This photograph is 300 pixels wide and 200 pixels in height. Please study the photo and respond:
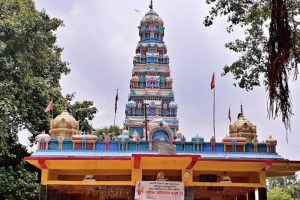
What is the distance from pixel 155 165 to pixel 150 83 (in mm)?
22167

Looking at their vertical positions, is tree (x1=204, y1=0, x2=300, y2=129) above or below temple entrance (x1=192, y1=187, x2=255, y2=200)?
above

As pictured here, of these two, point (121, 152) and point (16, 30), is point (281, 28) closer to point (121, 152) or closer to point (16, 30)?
point (121, 152)

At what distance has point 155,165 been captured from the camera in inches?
535

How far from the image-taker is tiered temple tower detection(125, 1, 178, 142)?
34.3 metres

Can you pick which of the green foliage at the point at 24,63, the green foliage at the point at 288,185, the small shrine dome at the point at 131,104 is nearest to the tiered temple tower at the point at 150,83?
the small shrine dome at the point at 131,104

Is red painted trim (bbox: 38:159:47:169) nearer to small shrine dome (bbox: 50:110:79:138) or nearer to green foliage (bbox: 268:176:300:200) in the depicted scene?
small shrine dome (bbox: 50:110:79:138)

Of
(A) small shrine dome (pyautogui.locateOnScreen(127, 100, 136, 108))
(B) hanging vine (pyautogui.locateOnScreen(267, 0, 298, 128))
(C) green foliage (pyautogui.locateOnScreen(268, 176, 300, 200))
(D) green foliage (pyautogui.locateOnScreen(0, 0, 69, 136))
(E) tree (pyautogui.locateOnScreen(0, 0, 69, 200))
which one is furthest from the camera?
(C) green foliage (pyautogui.locateOnScreen(268, 176, 300, 200))

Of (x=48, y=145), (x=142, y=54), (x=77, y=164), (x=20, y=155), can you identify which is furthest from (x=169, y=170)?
(x=142, y=54)

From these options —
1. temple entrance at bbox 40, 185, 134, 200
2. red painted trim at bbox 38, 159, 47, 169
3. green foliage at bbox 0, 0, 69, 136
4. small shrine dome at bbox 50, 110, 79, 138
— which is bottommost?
temple entrance at bbox 40, 185, 134, 200

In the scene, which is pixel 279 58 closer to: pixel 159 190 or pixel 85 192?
pixel 159 190

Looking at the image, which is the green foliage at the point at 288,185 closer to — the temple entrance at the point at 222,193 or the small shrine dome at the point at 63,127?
the temple entrance at the point at 222,193

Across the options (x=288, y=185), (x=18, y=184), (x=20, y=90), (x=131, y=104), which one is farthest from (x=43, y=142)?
(x=288, y=185)

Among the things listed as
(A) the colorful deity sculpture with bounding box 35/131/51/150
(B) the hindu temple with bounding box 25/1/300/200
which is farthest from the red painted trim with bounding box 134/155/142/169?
(A) the colorful deity sculpture with bounding box 35/131/51/150

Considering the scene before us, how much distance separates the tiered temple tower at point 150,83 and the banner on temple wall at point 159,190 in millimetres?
19235
